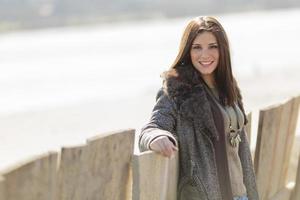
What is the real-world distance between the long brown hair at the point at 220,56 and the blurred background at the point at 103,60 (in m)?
1.04

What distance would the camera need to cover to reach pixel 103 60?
23.7 meters

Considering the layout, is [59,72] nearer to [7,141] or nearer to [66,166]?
[7,141]

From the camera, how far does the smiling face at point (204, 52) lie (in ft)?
8.21

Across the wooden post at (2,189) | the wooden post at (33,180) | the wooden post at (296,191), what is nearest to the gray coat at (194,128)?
the wooden post at (33,180)

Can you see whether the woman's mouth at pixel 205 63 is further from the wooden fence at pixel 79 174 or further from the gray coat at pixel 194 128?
the wooden fence at pixel 79 174

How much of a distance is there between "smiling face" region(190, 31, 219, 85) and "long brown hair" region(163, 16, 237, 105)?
0.01 m

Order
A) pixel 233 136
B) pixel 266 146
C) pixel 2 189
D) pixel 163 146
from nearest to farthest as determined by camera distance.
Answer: pixel 2 189 < pixel 163 146 < pixel 233 136 < pixel 266 146

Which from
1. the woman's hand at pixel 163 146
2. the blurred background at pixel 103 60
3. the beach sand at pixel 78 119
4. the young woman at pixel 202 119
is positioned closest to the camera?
the woman's hand at pixel 163 146

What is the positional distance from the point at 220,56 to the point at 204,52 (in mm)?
87

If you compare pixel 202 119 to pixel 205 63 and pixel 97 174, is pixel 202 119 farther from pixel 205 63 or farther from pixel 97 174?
pixel 97 174

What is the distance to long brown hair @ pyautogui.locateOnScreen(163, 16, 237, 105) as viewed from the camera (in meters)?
2.49

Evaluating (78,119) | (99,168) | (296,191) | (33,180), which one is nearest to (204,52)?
(99,168)

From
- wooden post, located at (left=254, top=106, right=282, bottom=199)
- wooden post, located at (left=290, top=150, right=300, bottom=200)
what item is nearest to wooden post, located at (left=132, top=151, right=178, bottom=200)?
wooden post, located at (left=254, top=106, right=282, bottom=199)

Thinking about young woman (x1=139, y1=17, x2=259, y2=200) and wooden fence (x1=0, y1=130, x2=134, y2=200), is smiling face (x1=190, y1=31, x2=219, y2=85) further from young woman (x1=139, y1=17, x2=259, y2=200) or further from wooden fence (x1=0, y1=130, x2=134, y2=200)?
wooden fence (x1=0, y1=130, x2=134, y2=200)
